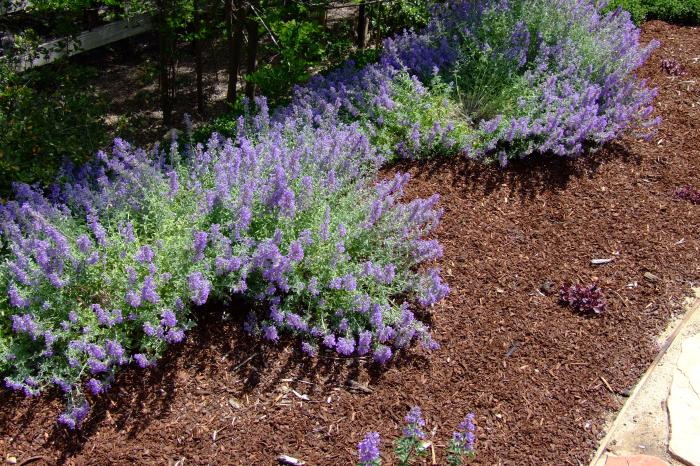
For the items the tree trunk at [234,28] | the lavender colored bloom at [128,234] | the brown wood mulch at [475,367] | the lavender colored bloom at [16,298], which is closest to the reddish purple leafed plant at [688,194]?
the brown wood mulch at [475,367]

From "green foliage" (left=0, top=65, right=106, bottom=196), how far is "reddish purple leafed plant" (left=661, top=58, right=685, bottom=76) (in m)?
6.15

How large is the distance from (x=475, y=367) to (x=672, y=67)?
17.6 ft

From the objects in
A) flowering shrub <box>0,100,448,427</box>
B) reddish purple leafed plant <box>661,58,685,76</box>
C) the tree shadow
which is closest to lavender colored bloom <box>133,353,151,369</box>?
flowering shrub <box>0,100,448,427</box>

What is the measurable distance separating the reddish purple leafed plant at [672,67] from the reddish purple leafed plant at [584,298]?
4.17 m

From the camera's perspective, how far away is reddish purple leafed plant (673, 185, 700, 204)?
5203 millimetres

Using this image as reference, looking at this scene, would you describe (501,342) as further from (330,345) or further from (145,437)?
(145,437)

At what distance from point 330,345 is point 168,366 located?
0.91m

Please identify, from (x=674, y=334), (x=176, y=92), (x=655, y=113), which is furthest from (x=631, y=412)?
(x=176, y=92)

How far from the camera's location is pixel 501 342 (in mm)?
3879

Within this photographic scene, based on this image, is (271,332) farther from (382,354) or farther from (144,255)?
(144,255)

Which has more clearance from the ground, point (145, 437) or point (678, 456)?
point (145, 437)

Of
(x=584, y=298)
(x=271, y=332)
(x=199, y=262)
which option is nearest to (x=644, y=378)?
(x=584, y=298)

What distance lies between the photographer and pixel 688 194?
523 centimetres

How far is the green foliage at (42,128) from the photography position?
414 centimetres
